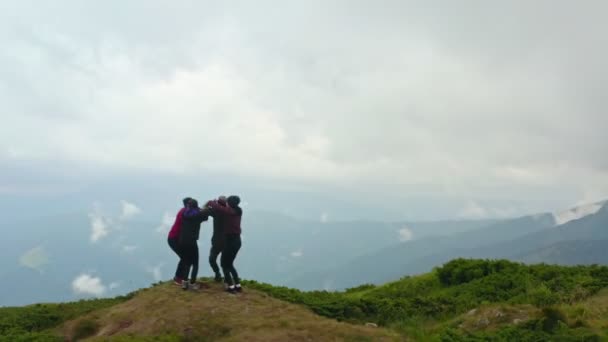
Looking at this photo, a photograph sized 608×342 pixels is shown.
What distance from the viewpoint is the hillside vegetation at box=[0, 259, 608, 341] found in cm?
1292

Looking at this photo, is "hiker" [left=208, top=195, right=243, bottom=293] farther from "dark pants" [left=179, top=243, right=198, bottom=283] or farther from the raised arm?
"dark pants" [left=179, top=243, right=198, bottom=283]

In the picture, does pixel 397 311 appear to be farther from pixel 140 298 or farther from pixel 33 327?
pixel 33 327

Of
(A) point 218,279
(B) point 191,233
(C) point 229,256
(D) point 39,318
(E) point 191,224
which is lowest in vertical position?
(D) point 39,318

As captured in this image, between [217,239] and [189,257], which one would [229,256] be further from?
[189,257]

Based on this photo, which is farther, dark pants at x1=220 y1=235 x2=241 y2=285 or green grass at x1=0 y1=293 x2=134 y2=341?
dark pants at x1=220 y1=235 x2=241 y2=285

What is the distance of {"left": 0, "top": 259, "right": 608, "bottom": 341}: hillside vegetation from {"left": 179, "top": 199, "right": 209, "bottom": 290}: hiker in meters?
0.64

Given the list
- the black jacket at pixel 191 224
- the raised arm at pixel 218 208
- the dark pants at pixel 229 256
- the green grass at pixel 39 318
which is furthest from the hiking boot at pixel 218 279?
the green grass at pixel 39 318

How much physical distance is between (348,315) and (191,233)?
21.1 ft

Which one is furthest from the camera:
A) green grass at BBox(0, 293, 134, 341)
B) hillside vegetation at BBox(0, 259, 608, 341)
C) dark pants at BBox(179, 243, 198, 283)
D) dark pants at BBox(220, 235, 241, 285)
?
dark pants at BBox(179, 243, 198, 283)

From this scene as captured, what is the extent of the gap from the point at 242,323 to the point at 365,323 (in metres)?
4.54

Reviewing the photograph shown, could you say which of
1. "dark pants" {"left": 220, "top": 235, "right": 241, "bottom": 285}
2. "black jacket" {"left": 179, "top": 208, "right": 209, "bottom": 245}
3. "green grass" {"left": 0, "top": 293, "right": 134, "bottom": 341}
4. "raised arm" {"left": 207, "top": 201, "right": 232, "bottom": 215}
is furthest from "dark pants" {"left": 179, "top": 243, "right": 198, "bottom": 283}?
"green grass" {"left": 0, "top": 293, "right": 134, "bottom": 341}

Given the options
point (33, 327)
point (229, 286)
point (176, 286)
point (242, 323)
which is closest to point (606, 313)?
point (242, 323)

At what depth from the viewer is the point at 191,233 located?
1784 cm

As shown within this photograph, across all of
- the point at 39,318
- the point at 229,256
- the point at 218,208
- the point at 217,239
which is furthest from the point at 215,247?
the point at 39,318
